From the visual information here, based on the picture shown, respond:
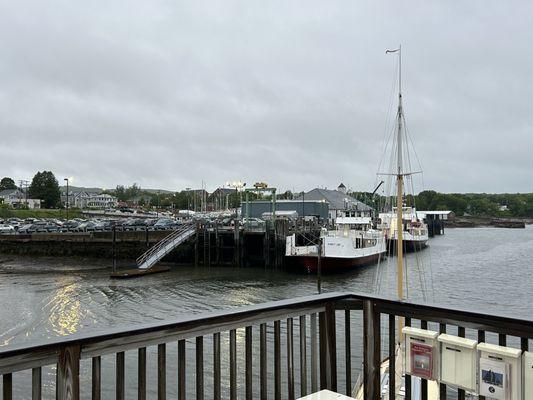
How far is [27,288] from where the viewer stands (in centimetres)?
2467

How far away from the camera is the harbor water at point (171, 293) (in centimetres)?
1245

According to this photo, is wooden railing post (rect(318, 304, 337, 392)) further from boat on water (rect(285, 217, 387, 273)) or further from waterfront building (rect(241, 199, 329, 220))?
waterfront building (rect(241, 199, 329, 220))

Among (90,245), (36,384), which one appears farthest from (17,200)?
(36,384)

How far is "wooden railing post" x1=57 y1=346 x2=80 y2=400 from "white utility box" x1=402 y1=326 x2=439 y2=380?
6.80 ft

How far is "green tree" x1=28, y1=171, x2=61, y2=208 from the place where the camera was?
105562 mm

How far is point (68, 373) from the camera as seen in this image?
2.22 meters

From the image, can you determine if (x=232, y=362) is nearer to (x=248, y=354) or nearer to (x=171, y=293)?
(x=248, y=354)

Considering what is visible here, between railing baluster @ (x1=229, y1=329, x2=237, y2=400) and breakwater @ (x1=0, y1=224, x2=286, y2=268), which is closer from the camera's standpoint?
railing baluster @ (x1=229, y1=329, x2=237, y2=400)

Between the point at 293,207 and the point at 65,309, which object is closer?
the point at 65,309

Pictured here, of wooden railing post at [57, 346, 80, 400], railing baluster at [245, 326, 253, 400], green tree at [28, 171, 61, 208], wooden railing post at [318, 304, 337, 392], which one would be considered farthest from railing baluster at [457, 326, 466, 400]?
green tree at [28, 171, 61, 208]

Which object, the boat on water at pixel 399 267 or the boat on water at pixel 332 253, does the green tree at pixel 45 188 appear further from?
the boat on water at pixel 399 267

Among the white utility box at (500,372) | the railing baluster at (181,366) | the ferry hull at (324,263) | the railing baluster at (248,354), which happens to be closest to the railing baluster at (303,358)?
the railing baluster at (248,354)

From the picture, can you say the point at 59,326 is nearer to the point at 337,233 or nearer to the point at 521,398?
the point at 521,398

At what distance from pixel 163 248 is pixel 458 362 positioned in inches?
1316
